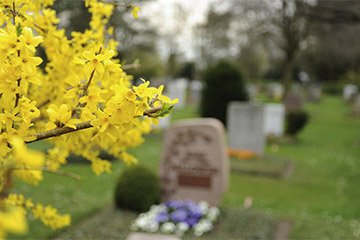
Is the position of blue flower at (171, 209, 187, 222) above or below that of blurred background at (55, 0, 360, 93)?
below

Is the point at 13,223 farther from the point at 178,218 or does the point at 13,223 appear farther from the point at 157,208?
the point at 157,208

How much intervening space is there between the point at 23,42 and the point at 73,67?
1.13m

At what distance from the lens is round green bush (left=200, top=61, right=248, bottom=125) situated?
645 inches

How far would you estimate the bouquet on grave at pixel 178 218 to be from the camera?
21.4 feet

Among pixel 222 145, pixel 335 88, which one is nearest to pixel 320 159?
pixel 222 145

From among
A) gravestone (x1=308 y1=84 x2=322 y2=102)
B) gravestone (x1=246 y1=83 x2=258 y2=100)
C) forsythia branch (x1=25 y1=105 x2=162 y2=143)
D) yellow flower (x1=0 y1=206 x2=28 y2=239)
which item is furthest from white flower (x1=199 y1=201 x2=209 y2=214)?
gravestone (x1=308 y1=84 x2=322 y2=102)

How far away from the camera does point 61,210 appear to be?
7.55 metres

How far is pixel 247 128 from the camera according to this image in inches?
488

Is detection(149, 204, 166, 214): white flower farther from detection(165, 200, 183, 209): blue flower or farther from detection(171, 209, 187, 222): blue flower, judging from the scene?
detection(171, 209, 187, 222): blue flower

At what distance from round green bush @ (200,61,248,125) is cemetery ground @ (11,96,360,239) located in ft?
7.68

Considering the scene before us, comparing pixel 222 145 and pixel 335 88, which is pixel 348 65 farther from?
pixel 222 145

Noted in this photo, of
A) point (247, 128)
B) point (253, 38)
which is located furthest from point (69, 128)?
point (253, 38)

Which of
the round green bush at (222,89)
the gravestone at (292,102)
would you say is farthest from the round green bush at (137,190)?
the gravestone at (292,102)

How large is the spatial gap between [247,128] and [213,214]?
5.68m
